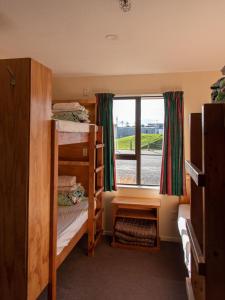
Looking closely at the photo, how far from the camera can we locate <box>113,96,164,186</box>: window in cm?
372

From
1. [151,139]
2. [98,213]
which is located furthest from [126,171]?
[98,213]

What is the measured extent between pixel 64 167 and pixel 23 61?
261 cm

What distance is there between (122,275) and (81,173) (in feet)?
5.38

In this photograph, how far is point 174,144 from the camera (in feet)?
11.2

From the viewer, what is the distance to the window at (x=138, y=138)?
3717 millimetres

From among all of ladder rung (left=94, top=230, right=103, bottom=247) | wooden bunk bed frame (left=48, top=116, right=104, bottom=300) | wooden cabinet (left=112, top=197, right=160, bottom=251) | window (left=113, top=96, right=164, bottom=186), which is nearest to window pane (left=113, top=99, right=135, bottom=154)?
window (left=113, top=96, right=164, bottom=186)

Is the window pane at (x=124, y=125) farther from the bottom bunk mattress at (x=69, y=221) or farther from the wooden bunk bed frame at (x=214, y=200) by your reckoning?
the wooden bunk bed frame at (x=214, y=200)

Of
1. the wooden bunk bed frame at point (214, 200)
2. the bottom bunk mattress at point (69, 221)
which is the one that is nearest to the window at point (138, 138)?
the bottom bunk mattress at point (69, 221)

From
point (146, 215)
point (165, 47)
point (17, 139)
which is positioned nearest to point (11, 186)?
point (17, 139)

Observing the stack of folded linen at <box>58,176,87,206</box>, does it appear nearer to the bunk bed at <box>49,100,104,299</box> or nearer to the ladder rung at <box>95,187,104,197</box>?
the bunk bed at <box>49,100,104,299</box>

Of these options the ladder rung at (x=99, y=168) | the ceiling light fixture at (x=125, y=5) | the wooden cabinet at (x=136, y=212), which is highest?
the ceiling light fixture at (x=125, y=5)

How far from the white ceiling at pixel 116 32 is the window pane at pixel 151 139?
25.3 inches

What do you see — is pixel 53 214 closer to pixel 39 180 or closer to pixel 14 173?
pixel 39 180

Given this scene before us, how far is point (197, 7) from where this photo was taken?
1.74m
